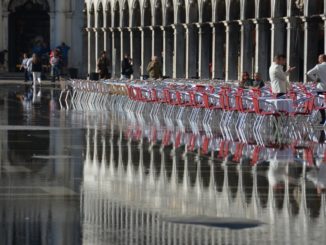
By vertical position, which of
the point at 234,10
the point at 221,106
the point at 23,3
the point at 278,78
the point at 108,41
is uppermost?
the point at 23,3

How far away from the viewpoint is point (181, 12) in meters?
67.2

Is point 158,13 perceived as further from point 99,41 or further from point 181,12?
point 99,41

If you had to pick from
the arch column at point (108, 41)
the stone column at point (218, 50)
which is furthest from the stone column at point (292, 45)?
the arch column at point (108, 41)

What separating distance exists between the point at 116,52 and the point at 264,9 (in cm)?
2602

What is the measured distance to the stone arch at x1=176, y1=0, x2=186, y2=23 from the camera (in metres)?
66.7

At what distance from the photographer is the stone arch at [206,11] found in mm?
62969

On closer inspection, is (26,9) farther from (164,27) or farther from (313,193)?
(313,193)

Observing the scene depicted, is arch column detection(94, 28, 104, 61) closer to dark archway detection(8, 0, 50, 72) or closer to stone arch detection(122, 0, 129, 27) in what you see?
dark archway detection(8, 0, 50, 72)

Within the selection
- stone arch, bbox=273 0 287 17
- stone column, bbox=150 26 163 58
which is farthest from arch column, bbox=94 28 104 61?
stone arch, bbox=273 0 287 17

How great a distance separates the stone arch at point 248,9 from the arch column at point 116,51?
23.4m

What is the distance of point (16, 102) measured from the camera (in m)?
45.6

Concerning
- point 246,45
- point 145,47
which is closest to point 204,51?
point 246,45

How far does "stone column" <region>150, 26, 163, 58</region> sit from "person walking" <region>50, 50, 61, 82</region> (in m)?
5.12

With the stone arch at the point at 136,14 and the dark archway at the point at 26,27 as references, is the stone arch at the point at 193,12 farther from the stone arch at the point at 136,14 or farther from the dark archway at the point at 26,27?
the dark archway at the point at 26,27
